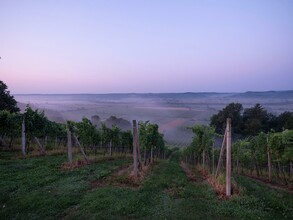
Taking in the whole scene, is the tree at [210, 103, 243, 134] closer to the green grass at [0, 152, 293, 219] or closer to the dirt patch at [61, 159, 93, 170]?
the dirt patch at [61, 159, 93, 170]

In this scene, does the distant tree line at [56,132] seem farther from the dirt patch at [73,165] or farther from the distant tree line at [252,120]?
the distant tree line at [252,120]

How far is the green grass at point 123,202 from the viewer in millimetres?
8273

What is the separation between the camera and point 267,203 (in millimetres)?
9422

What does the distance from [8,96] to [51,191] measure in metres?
26.1

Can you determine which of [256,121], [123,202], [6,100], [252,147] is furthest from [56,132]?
[256,121]

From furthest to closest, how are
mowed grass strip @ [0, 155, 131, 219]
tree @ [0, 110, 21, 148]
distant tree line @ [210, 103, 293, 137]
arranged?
distant tree line @ [210, 103, 293, 137] < tree @ [0, 110, 21, 148] < mowed grass strip @ [0, 155, 131, 219]

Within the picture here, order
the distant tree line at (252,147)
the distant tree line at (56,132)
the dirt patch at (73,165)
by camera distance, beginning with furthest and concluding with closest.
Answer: the distant tree line at (56,132)
the distant tree line at (252,147)
the dirt patch at (73,165)

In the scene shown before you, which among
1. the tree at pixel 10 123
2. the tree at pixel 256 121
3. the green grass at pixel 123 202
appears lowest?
the tree at pixel 256 121

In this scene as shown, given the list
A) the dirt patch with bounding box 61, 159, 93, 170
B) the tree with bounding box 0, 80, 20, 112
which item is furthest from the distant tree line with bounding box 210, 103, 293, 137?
the dirt patch with bounding box 61, 159, 93, 170

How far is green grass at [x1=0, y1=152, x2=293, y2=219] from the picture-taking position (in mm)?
8273

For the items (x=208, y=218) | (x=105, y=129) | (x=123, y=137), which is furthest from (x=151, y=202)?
(x=123, y=137)

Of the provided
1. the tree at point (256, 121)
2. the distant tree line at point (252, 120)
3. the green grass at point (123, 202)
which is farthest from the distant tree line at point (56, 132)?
the distant tree line at point (252, 120)

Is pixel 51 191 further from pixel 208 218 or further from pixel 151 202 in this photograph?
pixel 208 218

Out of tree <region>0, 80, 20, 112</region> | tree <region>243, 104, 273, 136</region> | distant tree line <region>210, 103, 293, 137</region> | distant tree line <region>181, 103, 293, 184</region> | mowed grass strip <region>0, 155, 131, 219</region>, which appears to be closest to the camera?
mowed grass strip <region>0, 155, 131, 219</region>
